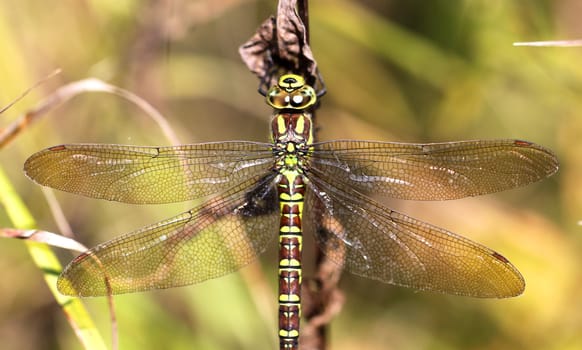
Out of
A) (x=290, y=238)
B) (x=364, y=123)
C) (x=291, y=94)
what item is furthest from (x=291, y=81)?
(x=364, y=123)

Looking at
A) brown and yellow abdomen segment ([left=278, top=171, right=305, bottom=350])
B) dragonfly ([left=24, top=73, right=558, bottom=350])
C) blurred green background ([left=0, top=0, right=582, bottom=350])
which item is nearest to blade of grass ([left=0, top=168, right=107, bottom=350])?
dragonfly ([left=24, top=73, right=558, bottom=350])

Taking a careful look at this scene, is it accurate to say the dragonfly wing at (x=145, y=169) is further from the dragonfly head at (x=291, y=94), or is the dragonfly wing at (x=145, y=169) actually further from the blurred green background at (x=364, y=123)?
the blurred green background at (x=364, y=123)

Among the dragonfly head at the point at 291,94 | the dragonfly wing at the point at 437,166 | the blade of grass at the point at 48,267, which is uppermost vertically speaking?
the dragonfly head at the point at 291,94

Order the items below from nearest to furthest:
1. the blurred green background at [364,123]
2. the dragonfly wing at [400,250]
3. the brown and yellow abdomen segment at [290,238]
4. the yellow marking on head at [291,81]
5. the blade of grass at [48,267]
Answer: the blade of grass at [48,267]
the dragonfly wing at [400,250]
the yellow marking on head at [291,81]
the brown and yellow abdomen segment at [290,238]
the blurred green background at [364,123]

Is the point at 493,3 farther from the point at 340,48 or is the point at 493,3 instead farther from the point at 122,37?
the point at 122,37

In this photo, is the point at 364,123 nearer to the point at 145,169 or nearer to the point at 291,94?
the point at 291,94

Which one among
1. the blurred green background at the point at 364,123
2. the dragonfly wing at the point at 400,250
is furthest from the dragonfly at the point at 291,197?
the blurred green background at the point at 364,123
